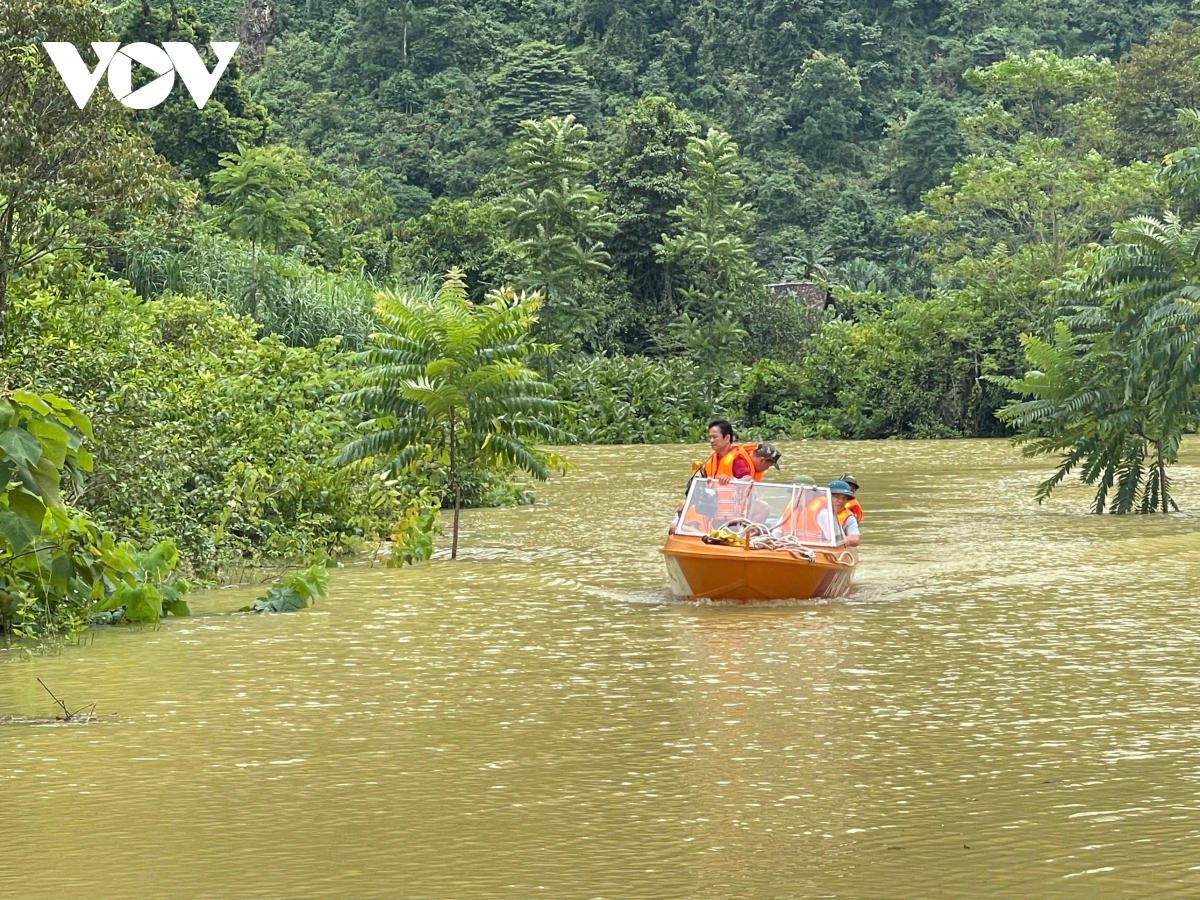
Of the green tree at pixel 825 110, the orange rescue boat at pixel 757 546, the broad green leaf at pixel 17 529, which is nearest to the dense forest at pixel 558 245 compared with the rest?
the broad green leaf at pixel 17 529

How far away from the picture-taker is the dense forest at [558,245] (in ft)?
53.6

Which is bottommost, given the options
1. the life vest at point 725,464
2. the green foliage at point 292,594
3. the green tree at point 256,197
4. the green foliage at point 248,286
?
the green foliage at point 292,594

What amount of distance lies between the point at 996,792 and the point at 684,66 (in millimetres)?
68745

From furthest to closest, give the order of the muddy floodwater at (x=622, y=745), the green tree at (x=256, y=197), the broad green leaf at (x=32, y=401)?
the green tree at (x=256, y=197) → the broad green leaf at (x=32, y=401) → the muddy floodwater at (x=622, y=745)

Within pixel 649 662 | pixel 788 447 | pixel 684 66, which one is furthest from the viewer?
pixel 684 66

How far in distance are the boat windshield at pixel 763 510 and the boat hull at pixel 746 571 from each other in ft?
0.83

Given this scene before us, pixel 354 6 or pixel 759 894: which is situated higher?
pixel 354 6

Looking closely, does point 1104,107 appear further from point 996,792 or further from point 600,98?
point 996,792

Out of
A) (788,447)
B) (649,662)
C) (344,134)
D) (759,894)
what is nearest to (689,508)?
(649,662)

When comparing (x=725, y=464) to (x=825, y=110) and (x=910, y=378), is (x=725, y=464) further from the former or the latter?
(x=825, y=110)

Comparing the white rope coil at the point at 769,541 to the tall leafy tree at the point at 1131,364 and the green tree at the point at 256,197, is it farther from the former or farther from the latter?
the green tree at the point at 256,197

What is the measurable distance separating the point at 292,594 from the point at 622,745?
5.81 m

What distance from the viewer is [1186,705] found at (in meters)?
9.83

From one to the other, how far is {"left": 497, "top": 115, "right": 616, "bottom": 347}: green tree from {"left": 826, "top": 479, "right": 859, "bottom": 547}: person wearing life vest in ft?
93.5
